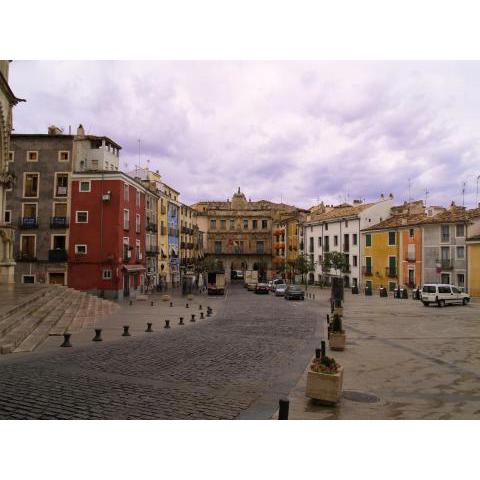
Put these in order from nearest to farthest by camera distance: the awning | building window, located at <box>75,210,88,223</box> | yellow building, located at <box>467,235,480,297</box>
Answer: building window, located at <box>75,210,88,223</box>
yellow building, located at <box>467,235,480,297</box>
the awning

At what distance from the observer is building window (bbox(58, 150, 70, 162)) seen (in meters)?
37.0

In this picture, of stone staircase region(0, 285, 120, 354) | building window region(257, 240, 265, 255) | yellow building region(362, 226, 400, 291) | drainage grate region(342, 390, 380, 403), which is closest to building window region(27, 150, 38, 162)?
stone staircase region(0, 285, 120, 354)

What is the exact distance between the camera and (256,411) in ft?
25.8

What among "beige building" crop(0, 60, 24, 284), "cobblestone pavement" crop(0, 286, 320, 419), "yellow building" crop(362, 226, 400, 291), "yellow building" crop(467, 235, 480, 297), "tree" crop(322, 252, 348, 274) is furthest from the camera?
"tree" crop(322, 252, 348, 274)

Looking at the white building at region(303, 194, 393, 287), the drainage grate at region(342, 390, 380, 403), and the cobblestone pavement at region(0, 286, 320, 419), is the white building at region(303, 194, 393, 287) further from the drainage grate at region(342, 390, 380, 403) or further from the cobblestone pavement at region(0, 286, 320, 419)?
the drainage grate at region(342, 390, 380, 403)

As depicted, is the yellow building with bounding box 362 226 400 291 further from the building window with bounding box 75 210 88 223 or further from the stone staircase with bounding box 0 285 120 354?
the building window with bounding box 75 210 88 223

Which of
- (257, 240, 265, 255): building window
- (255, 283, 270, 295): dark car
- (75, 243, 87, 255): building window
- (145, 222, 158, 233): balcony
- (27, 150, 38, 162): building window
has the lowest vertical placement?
(255, 283, 270, 295): dark car

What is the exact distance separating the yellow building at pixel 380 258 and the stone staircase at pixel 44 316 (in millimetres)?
31540

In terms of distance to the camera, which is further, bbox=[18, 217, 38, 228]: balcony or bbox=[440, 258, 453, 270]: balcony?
bbox=[440, 258, 453, 270]: balcony

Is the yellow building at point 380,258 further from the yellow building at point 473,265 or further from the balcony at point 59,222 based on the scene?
the balcony at point 59,222

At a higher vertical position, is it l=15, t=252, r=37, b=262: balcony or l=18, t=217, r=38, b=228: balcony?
l=18, t=217, r=38, b=228: balcony

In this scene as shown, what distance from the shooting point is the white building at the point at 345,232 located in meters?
51.6

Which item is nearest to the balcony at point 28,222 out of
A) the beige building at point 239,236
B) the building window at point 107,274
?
the building window at point 107,274

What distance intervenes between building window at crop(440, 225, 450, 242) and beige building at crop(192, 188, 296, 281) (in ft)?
122
